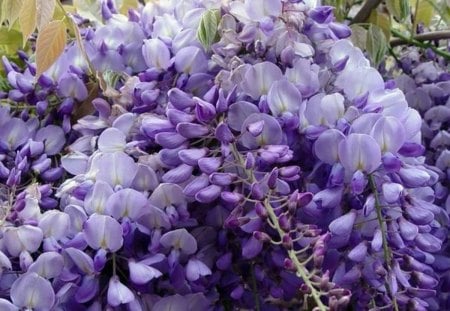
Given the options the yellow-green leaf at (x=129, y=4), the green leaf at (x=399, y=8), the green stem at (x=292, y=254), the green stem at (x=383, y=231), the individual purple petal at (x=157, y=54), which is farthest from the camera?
the yellow-green leaf at (x=129, y=4)

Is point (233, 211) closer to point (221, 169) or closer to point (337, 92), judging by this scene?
point (221, 169)

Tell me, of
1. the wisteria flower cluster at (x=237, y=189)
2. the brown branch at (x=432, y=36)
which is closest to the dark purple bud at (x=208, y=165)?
the wisteria flower cluster at (x=237, y=189)

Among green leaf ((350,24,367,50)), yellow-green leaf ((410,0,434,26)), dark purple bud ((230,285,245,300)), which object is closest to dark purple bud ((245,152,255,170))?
dark purple bud ((230,285,245,300))

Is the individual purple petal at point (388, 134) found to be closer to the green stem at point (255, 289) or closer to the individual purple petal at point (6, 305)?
the green stem at point (255, 289)

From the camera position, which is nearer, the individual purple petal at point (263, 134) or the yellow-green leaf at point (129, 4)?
the individual purple petal at point (263, 134)

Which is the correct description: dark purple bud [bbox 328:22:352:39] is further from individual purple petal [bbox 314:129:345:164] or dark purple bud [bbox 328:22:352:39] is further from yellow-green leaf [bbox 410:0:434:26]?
yellow-green leaf [bbox 410:0:434:26]

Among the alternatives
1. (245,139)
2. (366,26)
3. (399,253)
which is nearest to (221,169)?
(245,139)
